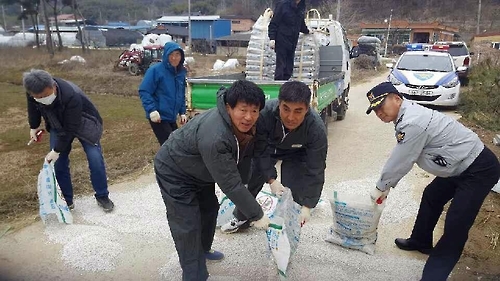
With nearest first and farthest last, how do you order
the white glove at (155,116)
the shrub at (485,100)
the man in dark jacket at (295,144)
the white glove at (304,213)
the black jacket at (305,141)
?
the man in dark jacket at (295,144)
the black jacket at (305,141)
the white glove at (304,213)
the white glove at (155,116)
the shrub at (485,100)

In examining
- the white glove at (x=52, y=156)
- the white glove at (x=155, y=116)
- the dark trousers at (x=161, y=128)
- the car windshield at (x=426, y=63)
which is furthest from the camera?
the car windshield at (x=426, y=63)

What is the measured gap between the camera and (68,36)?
51.3 meters

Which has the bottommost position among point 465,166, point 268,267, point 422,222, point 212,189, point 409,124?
point 268,267

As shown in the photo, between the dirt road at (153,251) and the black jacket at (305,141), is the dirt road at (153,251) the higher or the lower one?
the lower one

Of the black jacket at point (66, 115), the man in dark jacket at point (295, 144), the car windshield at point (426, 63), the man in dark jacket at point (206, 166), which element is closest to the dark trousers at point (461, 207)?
the man in dark jacket at point (295, 144)

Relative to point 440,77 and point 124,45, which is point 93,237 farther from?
point 124,45

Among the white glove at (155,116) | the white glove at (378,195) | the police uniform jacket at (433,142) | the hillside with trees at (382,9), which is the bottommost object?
the white glove at (378,195)

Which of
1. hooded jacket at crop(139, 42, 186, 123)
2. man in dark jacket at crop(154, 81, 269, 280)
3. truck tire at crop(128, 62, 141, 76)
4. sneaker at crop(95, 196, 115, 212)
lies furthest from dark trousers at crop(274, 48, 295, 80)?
truck tire at crop(128, 62, 141, 76)

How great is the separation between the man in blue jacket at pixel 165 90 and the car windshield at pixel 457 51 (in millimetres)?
13391

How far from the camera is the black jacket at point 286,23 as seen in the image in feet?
19.4

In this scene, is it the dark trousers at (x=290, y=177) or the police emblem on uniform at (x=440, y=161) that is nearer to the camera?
the police emblem on uniform at (x=440, y=161)

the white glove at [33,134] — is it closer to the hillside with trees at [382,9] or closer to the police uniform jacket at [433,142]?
the police uniform jacket at [433,142]

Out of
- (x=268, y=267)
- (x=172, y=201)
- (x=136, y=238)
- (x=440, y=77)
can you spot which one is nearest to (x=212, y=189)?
(x=172, y=201)

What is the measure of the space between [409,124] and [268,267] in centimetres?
152
